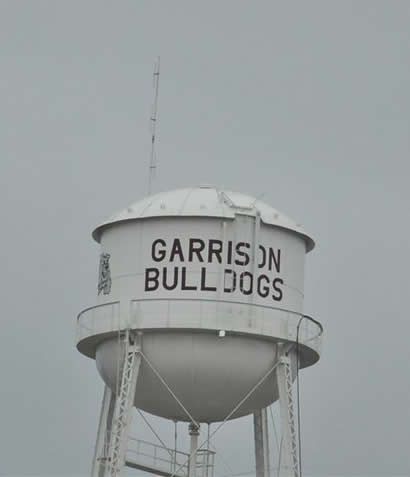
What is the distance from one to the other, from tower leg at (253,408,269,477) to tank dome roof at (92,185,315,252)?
4548 millimetres

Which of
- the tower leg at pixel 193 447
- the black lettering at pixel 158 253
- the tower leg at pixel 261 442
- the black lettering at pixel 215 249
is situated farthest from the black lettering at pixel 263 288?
the tower leg at pixel 193 447

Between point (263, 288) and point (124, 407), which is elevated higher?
point (263, 288)

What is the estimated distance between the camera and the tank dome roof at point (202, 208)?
47625 mm

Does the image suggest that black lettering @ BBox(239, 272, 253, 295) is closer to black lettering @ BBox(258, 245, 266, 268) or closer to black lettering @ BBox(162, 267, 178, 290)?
black lettering @ BBox(258, 245, 266, 268)

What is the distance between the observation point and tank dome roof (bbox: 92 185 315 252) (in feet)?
156

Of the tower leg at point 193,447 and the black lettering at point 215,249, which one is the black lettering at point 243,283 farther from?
the tower leg at point 193,447

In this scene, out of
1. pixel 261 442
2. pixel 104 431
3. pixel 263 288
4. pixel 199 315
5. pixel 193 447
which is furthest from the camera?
pixel 261 442

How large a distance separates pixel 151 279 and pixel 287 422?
468 centimetres

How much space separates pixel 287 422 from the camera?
155 ft

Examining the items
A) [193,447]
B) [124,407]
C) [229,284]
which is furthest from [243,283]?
Result: [193,447]

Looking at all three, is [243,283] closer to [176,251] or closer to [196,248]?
[196,248]

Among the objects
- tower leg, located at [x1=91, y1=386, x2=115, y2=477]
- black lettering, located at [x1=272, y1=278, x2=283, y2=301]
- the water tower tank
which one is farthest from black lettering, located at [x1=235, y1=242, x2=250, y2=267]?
tower leg, located at [x1=91, y1=386, x2=115, y2=477]

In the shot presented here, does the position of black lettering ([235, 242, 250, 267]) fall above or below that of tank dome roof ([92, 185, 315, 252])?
below

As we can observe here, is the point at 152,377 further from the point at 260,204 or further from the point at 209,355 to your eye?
the point at 260,204
